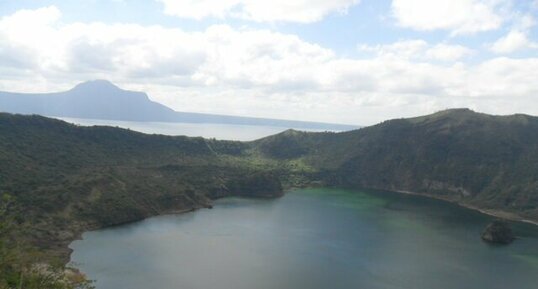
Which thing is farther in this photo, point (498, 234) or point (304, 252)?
point (498, 234)

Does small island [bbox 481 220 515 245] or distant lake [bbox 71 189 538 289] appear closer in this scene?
distant lake [bbox 71 189 538 289]

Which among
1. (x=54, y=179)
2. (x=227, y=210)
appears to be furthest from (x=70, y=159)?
(x=227, y=210)

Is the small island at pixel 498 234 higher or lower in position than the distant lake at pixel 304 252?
higher

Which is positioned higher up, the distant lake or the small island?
the small island

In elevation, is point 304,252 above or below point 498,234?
below
